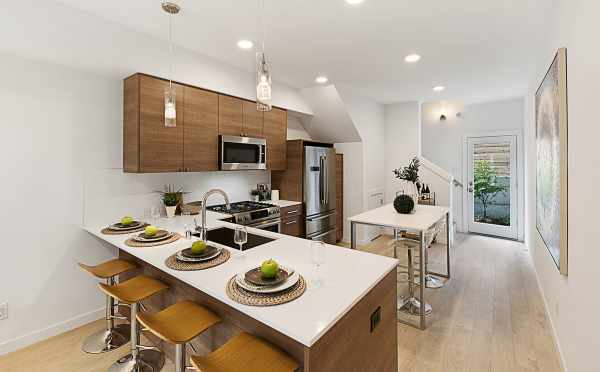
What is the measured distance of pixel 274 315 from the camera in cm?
111

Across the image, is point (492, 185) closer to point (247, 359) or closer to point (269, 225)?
point (269, 225)

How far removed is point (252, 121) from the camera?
372cm

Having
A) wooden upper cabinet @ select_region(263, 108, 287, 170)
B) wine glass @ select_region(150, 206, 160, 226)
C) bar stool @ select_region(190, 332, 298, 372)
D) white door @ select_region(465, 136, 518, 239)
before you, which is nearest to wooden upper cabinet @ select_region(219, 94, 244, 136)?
wooden upper cabinet @ select_region(263, 108, 287, 170)

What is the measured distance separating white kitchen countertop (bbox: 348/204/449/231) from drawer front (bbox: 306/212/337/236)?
4.15 ft

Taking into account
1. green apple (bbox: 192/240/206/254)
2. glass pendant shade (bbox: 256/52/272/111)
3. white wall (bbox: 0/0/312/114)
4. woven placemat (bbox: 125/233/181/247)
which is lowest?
woven placemat (bbox: 125/233/181/247)

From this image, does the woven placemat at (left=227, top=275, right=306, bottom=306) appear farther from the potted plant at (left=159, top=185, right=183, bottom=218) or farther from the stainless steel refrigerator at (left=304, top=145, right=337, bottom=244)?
the stainless steel refrigerator at (left=304, top=145, right=337, bottom=244)

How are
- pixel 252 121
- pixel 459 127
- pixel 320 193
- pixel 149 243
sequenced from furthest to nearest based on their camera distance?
pixel 459 127, pixel 320 193, pixel 252 121, pixel 149 243

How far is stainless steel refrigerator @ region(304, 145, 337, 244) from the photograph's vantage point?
14.3ft

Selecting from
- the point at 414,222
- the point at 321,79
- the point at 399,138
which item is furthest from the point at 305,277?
the point at 399,138

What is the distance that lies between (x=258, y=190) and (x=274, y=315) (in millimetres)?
3273

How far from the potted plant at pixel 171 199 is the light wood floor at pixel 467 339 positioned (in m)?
1.21

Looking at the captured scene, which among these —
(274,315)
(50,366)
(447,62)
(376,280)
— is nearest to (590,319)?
(376,280)

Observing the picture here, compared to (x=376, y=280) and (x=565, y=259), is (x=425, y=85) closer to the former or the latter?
(x=565, y=259)

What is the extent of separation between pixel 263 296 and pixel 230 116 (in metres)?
2.66
